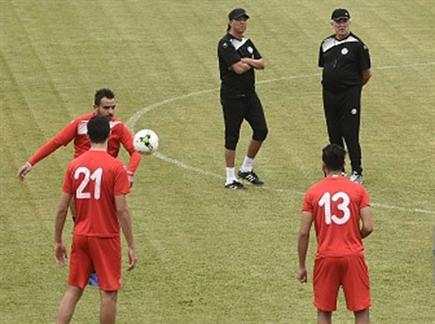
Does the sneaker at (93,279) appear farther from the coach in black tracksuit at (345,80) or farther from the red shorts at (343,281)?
the coach in black tracksuit at (345,80)

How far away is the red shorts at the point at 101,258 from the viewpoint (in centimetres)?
1424

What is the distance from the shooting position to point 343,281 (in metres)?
13.7

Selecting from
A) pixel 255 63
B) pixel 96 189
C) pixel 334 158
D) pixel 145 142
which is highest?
pixel 334 158

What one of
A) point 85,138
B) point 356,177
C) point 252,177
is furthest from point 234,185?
point 85,138

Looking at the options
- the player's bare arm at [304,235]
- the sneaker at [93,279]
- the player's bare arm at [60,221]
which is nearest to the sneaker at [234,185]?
the sneaker at [93,279]

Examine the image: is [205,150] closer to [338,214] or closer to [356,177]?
[356,177]

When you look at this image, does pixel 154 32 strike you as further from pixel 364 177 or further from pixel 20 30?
pixel 364 177

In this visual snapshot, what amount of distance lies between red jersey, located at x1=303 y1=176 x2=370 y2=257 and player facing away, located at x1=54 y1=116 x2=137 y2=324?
182 cm

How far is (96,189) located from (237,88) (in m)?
6.93

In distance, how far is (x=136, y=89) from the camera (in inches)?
1046

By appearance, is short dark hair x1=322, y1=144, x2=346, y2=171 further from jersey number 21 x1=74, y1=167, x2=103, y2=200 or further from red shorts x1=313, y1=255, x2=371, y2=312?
jersey number 21 x1=74, y1=167, x2=103, y2=200

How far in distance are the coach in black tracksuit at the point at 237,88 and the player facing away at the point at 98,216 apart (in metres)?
6.44

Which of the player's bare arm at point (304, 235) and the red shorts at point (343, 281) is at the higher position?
the player's bare arm at point (304, 235)

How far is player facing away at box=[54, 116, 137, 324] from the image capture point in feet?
46.3
